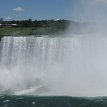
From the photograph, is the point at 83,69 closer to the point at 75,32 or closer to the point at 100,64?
the point at 100,64

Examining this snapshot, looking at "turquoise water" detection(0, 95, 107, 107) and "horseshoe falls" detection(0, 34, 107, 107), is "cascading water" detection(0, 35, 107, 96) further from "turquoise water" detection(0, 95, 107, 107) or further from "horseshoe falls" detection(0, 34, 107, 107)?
"turquoise water" detection(0, 95, 107, 107)

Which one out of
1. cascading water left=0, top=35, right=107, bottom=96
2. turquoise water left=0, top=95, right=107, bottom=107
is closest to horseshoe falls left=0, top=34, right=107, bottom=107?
cascading water left=0, top=35, right=107, bottom=96

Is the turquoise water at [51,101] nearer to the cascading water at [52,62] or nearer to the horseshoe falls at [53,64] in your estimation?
the horseshoe falls at [53,64]

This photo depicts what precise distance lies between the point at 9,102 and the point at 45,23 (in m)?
38.6

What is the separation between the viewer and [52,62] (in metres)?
44.3

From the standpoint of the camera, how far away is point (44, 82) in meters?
42.2

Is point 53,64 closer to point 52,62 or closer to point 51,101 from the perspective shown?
point 52,62

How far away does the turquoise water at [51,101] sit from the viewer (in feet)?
106

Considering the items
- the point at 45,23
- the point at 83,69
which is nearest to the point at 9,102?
the point at 83,69

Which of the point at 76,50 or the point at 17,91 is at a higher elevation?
the point at 76,50

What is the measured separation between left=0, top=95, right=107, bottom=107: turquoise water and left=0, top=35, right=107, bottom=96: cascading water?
5642mm

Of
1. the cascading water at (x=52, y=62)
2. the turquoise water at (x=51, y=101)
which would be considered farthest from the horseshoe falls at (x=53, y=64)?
the turquoise water at (x=51, y=101)

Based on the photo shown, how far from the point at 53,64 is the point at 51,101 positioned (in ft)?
37.0

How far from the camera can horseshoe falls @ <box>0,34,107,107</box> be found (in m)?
40.8
